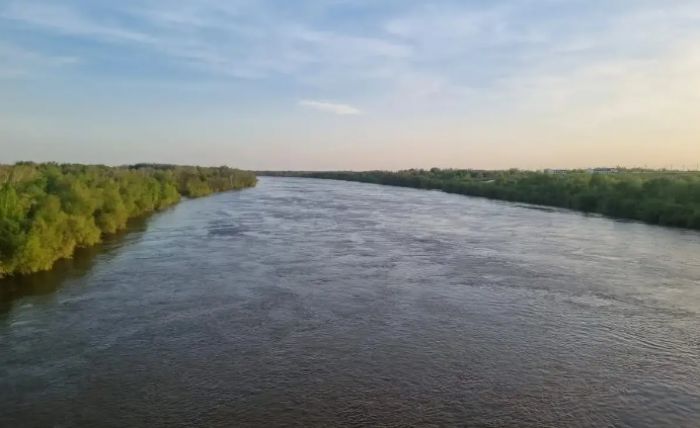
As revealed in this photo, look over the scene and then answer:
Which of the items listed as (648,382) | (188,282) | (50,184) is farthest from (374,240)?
(648,382)

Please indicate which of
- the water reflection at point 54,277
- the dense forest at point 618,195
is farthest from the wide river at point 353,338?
the dense forest at point 618,195

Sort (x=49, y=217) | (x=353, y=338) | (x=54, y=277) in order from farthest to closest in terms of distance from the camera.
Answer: (x=49, y=217), (x=54, y=277), (x=353, y=338)

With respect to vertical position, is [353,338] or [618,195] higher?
[618,195]

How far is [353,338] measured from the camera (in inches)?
416

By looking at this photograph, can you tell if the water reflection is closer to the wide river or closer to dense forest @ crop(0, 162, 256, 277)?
the wide river

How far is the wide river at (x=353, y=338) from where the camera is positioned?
313 inches

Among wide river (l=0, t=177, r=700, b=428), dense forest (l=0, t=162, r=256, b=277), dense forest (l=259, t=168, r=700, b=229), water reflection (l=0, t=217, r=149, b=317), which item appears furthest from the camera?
dense forest (l=259, t=168, r=700, b=229)

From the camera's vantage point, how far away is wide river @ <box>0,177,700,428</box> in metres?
7.96

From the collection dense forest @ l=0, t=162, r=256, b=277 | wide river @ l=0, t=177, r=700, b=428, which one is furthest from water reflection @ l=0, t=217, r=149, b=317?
dense forest @ l=0, t=162, r=256, b=277

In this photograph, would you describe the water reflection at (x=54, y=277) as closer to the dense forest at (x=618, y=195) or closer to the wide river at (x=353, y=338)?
the wide river at (x=353, y=338)

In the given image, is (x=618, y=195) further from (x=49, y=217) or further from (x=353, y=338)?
(x=49, y=217)

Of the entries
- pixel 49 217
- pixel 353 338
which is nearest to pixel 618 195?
pixel 353 338

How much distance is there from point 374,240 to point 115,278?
10.2 meters

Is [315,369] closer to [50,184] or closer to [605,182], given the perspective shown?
[50,184]
